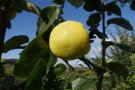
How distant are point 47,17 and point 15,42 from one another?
28 cm

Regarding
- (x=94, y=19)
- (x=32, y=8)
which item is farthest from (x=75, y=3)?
(x=94, y=19)

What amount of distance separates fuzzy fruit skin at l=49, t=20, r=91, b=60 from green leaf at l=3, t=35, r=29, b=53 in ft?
1.19

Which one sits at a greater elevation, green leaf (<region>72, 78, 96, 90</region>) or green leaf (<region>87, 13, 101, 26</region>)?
green leaf (<region>87, 13, 101, 26</region>)

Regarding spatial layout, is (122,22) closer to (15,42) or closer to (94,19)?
(94,19)

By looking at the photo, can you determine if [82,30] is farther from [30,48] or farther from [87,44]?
[30,48]

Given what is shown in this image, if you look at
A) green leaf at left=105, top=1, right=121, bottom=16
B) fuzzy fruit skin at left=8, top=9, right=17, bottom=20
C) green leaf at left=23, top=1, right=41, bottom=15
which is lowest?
green leaf at left=23, top=1, right=41, bottom=15

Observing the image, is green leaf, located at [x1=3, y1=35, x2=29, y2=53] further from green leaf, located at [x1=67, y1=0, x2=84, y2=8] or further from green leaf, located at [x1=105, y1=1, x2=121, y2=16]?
green leaf, located at [x1=105, y1=1, x2=121, y2=16]

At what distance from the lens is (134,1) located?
1912 millimetres

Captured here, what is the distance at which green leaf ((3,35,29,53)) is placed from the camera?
126 cm

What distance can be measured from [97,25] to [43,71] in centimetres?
106

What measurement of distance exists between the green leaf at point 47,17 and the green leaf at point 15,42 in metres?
0.21

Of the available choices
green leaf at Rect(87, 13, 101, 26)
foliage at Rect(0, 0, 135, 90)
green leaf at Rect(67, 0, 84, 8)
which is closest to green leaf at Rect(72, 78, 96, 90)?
foliage at Rect(0, 0, 135, 90)

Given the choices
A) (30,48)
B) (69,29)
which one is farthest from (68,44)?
(30,48)

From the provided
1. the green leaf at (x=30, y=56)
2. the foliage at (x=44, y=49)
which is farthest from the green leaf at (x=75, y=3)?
the green leaf at (x=30, y=56)
